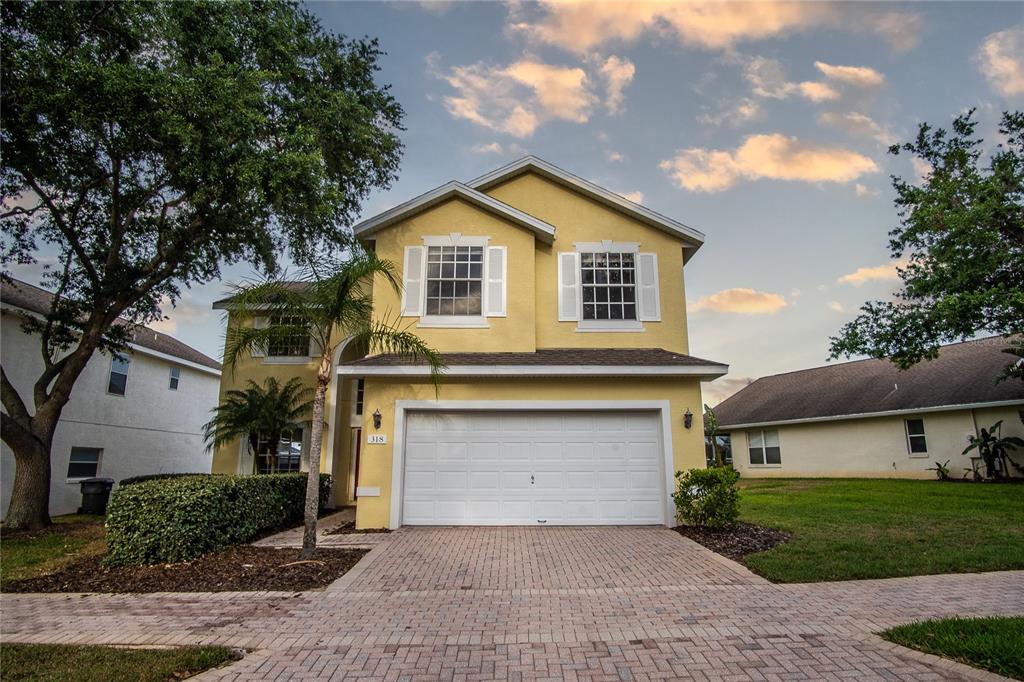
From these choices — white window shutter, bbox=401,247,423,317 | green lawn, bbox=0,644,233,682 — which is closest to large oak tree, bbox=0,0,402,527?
white window shutter, bbox=401,247,423,317

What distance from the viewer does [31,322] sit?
44.3ft

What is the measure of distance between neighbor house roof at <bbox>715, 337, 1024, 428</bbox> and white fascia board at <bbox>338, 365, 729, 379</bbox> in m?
13.3

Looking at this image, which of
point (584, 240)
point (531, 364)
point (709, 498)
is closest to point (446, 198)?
point (584, 240)

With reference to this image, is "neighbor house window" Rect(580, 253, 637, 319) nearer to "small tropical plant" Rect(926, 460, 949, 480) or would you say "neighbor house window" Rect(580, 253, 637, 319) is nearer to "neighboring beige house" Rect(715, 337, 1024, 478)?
"neighboring beige house" Rect(715, 337, 1024, 478)

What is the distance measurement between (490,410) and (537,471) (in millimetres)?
1579

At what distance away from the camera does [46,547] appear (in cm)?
1005

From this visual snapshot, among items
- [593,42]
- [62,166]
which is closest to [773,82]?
[593,42]

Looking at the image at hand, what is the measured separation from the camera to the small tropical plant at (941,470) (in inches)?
759

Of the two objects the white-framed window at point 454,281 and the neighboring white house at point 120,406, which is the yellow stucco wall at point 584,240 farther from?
the neighboring white house at point 120,406

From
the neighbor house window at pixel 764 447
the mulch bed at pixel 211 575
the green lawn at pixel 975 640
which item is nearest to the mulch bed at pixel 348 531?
the mulch bed at pixel 211 575

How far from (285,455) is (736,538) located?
1312 centimetres

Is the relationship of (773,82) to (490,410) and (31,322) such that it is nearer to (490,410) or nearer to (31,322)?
(490,410)

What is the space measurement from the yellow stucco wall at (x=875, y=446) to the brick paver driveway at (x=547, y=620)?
15.9 metres

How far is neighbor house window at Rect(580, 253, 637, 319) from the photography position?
13.0 meters
